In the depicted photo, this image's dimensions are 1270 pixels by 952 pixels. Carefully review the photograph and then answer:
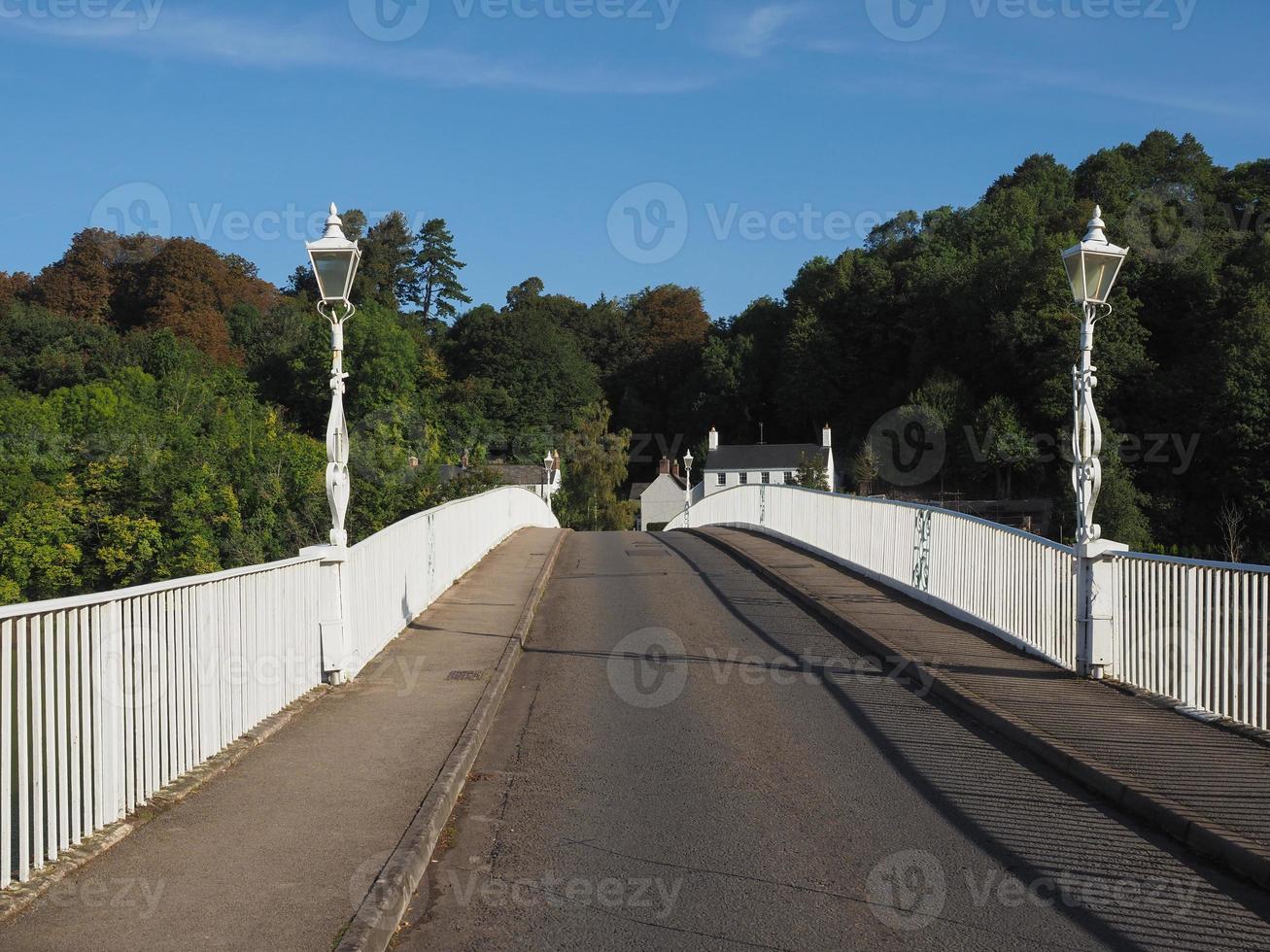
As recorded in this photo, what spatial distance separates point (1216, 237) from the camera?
247 feet

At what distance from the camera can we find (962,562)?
13.6 meters

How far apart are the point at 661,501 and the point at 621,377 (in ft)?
89.2

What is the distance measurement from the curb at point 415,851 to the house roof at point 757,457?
89.7m

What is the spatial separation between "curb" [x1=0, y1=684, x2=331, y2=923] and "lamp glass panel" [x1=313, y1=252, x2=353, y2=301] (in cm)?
376

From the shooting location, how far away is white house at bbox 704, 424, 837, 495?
320 ft

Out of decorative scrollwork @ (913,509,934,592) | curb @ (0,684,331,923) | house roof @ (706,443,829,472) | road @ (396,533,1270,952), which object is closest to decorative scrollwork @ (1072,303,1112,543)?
road @ (396,533,1270,952)

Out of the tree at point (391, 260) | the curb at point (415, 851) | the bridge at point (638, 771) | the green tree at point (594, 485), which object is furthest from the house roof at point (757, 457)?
the curb at point (415, 851)

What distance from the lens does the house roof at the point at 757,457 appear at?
99062 millimetres

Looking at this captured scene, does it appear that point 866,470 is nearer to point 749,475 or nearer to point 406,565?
point 749,475

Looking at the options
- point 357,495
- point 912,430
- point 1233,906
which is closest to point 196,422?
point 357,495

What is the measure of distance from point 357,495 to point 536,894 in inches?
1297

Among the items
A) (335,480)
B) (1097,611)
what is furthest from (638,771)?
(1097,611)

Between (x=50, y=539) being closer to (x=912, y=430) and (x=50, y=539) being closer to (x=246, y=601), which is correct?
(x=246, y=601)

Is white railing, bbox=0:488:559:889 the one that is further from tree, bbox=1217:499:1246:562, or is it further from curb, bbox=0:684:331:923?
tree, bbox=1217:499:1246:562
